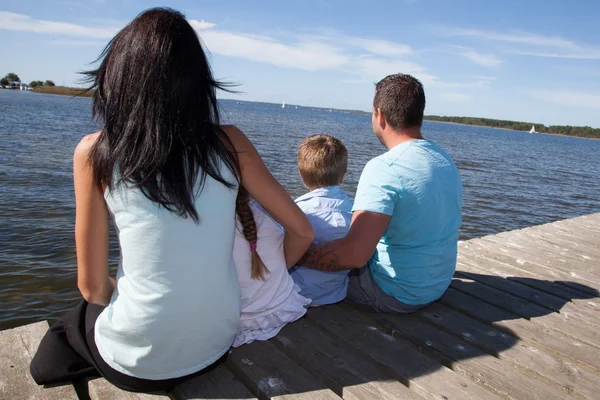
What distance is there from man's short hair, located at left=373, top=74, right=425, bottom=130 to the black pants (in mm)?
1783

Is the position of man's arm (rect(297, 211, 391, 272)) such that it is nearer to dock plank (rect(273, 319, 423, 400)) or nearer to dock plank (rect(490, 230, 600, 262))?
dock plank (rect(273, 319, 423, 400))

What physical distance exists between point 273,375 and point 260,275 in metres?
0.51

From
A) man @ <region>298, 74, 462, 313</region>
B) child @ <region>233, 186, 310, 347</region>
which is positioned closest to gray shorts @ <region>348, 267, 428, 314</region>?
man @ <region>298, 74, 462, 313</region>

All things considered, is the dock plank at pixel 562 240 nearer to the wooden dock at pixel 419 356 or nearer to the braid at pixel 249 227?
the wooden dock at pixel 419 356

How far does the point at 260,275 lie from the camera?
234 centimetres

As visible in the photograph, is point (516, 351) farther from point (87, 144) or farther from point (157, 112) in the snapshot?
point (87, 144)

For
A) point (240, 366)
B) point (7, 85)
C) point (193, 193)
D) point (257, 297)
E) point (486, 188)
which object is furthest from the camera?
point (7, 85)

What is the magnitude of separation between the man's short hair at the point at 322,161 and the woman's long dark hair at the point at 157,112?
Answer: 123cm

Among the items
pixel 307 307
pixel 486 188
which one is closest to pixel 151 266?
pixel 307 307

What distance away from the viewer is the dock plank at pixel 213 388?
2.00 m

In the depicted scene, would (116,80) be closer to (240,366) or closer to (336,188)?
(240,366)

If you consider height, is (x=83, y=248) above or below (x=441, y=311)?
above

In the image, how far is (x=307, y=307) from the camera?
9.66ft

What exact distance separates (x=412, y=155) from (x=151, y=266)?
162cm
